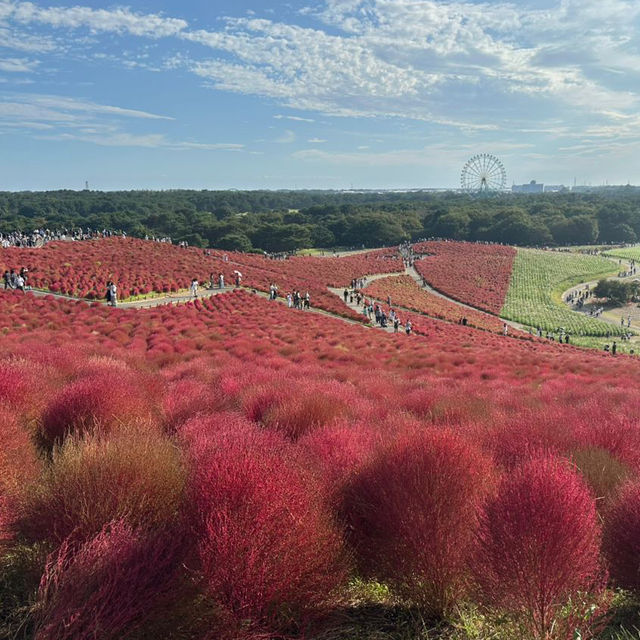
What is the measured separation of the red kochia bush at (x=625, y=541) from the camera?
3838 millimetres

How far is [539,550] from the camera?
319 centimetres

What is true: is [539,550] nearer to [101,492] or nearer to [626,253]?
[101,492]

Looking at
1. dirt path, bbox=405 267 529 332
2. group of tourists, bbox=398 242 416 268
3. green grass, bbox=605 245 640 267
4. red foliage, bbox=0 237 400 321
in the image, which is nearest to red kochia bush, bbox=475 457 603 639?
red foliage, bbox=0 237 400 321

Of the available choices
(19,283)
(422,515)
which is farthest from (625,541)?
(19,283)

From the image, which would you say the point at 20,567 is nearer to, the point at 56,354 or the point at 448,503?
the point at 448,503

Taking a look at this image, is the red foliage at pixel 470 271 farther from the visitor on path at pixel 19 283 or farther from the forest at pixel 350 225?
the visitor on path at pixel 19 283

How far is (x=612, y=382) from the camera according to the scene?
1659 cm

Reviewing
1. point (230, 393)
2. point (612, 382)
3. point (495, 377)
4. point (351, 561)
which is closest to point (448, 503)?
point (351, 561)

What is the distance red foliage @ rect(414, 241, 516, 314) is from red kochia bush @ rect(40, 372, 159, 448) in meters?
50.8

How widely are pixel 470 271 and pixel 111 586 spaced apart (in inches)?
2893

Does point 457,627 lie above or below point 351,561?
below

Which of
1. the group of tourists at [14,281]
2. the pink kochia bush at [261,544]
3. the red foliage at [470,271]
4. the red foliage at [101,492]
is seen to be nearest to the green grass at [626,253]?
the red foliage at [470,271]

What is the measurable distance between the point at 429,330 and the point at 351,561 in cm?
3012

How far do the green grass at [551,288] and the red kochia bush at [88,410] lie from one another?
48.6 m
